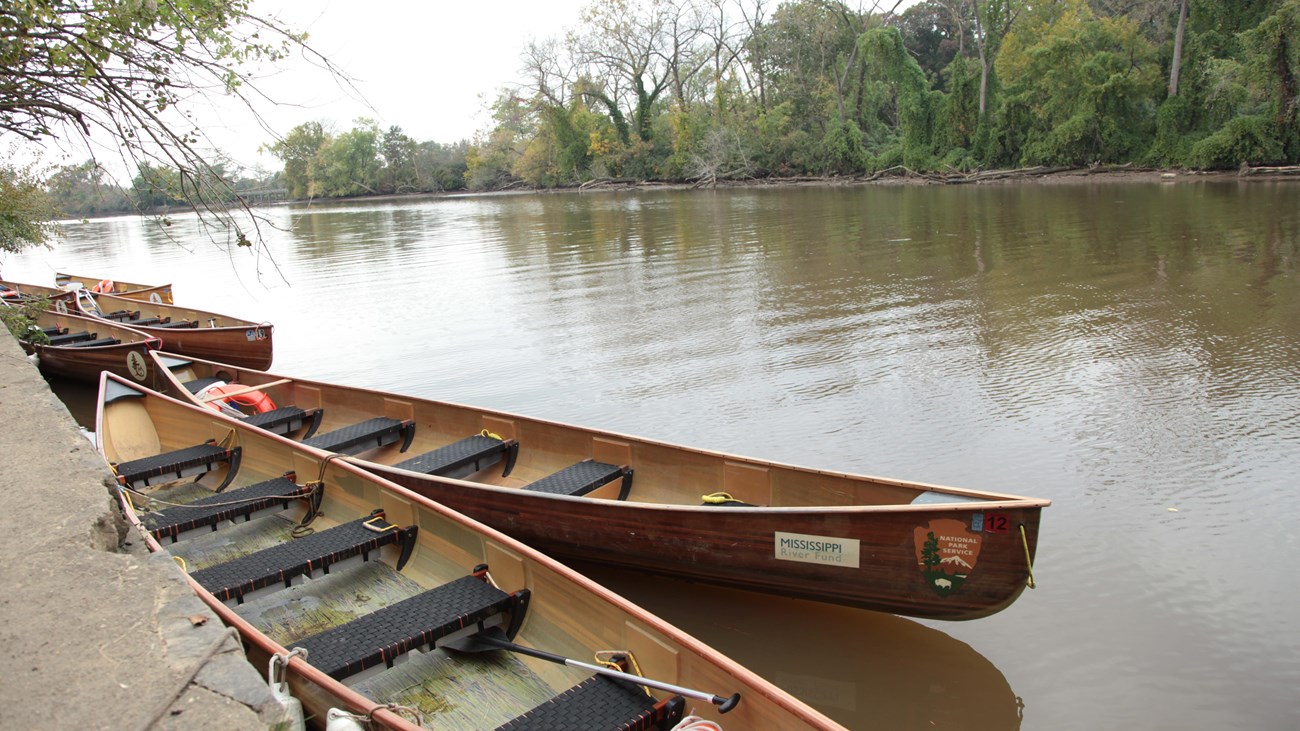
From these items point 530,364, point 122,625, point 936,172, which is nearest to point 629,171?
point 936,172

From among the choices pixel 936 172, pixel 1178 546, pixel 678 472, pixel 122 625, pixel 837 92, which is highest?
pixel 837 92

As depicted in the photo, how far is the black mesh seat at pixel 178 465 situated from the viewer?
21.8 ft

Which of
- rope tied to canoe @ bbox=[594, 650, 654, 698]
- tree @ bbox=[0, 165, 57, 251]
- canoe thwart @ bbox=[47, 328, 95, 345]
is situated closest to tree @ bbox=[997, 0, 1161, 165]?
tree @ bbox=[0, 165, 57, 251]

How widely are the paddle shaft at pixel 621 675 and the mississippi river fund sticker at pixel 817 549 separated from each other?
55.4 inches

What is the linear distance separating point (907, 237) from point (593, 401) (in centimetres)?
1398

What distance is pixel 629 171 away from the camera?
61.2 m

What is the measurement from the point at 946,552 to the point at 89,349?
443 inches

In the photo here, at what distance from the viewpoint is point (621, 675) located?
3.67 metres

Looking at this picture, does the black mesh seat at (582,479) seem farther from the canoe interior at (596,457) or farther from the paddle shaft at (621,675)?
the paddle shaft at (621,675)

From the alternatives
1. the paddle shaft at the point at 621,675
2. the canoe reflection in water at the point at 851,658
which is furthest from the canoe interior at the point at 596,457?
the paddle shaft at the point at 621,675

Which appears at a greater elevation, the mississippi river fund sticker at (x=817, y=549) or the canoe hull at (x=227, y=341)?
the canoe hull at (x=227, y=341)

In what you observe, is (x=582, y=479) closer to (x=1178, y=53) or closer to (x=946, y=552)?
(x=946, y=552)

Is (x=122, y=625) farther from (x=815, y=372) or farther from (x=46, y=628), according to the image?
(x=815, y=372)

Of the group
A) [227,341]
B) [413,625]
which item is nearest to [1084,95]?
[227,341]
